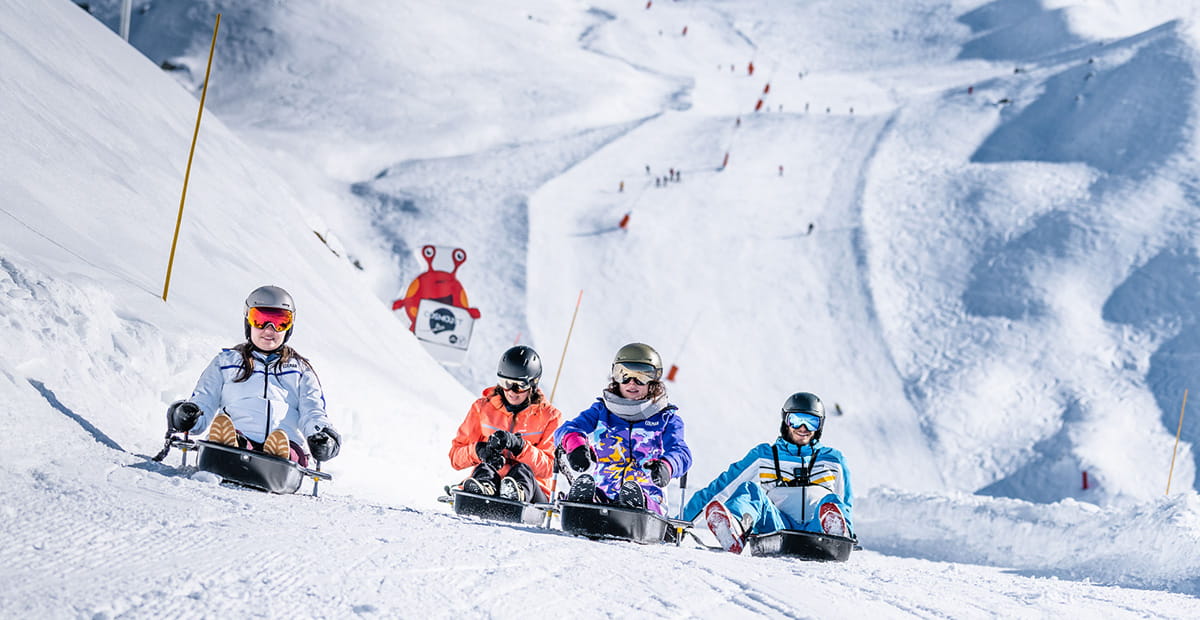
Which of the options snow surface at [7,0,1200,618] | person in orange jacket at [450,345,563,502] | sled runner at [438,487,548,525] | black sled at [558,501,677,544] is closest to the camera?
snow surface at [7,0,1200,618]

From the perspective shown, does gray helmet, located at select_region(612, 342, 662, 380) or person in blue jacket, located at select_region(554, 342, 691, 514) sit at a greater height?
gray helmet, located at select_region(612, 342, 662, 380)

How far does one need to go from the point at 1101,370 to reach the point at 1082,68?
20.6 m

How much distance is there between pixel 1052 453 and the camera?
22.2 metres

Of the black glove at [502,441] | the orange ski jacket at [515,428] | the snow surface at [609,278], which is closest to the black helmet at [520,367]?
the orange ski jacket at [515,428]

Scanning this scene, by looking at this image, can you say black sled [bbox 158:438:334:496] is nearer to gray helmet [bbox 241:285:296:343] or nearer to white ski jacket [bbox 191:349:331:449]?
white ski jacket [bbox 191:349:331:449]

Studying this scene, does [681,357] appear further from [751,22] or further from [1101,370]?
[751,22]

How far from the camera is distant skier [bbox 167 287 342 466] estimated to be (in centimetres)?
587

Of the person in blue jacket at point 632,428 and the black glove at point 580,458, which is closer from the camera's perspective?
the black glove at point 580,458

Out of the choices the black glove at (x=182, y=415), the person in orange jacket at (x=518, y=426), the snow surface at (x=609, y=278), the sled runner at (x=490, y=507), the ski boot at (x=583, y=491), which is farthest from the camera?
the person in orange jacket at (x=518, y=426)

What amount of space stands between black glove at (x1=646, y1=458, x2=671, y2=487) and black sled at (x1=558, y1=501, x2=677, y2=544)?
0.65 ft

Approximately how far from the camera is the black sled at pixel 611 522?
5.74 meters

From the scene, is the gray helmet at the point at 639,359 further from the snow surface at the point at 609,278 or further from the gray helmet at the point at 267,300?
the gray helmet at the point at 267,300

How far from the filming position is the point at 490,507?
6199 millimetres

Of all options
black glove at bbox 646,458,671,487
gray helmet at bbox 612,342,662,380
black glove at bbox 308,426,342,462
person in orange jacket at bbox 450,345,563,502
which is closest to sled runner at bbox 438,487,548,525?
person in orange jacket at bbox 450,345,563,502
